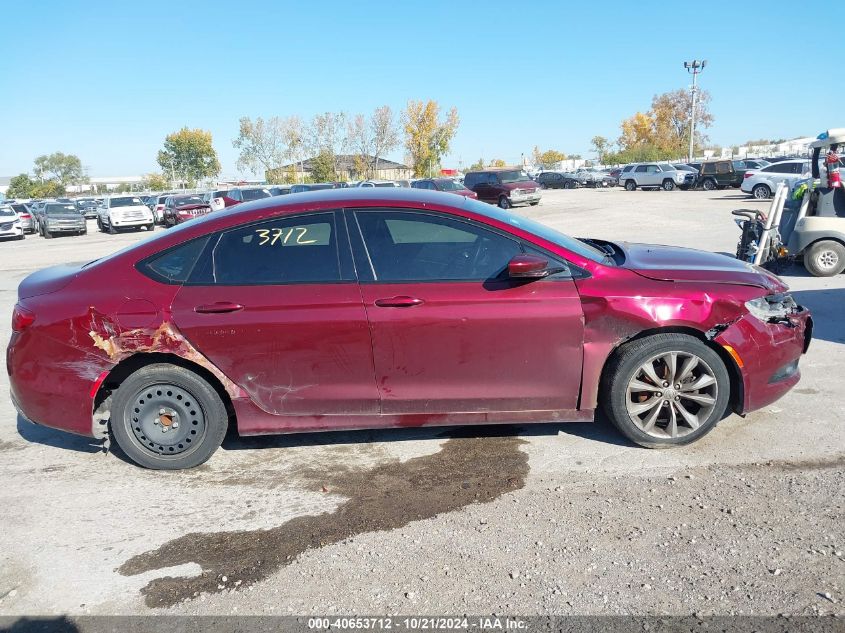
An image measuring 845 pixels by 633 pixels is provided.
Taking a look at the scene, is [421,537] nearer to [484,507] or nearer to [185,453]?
[484,507]

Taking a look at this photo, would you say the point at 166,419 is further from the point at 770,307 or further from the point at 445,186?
the point at 445,186

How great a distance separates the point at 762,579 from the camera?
9.41 ft

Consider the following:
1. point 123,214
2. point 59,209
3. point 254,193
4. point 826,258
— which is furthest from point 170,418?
point 59,209

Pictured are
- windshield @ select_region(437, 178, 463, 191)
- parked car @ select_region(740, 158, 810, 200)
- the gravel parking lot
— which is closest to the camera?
the gravel parking lot

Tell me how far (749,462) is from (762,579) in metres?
1.22

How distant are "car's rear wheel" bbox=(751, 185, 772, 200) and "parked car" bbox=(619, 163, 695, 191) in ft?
36.1

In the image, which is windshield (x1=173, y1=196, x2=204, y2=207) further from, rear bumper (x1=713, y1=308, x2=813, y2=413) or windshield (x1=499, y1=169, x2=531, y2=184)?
rear bumper (x1=713, y1=308, x2=813, y2=413)

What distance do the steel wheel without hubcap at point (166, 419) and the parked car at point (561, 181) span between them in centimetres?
5346

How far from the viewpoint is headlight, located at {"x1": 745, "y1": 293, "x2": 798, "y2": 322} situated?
4074mm

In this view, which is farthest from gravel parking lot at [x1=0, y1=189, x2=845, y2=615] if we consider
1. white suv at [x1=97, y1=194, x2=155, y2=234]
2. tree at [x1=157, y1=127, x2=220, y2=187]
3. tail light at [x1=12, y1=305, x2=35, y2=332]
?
tree at [x1=157, y1=127, x2=220, y2=187]

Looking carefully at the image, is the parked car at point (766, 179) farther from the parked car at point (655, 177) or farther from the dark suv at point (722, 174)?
the parked car at point (655, 177)

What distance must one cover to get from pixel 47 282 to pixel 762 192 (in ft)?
104

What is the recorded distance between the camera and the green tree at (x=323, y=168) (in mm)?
62875

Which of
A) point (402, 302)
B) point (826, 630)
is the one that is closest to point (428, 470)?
point (402, 302)
